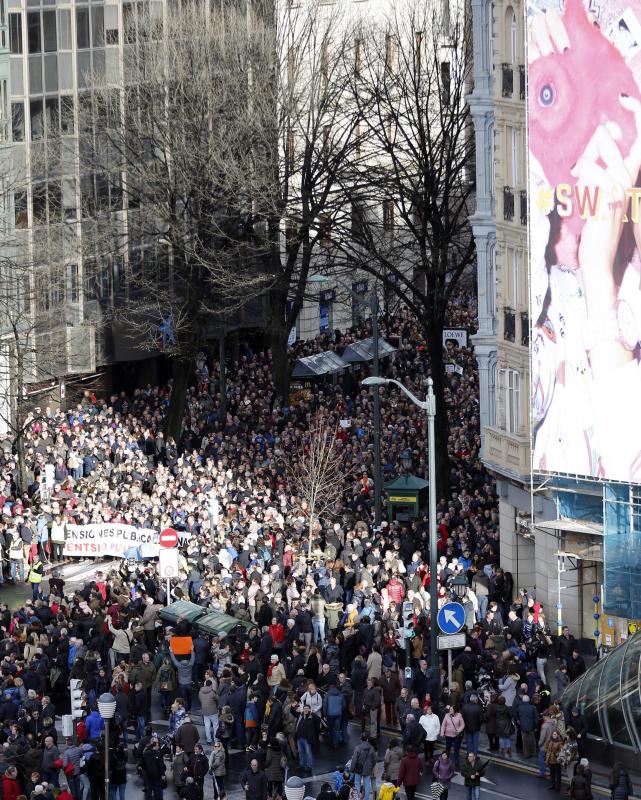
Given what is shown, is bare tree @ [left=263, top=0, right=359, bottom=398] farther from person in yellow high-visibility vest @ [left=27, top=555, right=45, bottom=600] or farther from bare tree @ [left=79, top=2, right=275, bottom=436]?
person in yellow high-visibility vest @ [left=27, top=555, right=45, bottom=600]

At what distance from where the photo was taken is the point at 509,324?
59.4 metres

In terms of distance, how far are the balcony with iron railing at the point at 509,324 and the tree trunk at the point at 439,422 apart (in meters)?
8.43

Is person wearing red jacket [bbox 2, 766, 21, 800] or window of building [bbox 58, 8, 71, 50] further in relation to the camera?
window of building [bbox 58, 8, 71, 50]

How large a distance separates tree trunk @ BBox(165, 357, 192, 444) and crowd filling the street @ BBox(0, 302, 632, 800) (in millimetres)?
4761

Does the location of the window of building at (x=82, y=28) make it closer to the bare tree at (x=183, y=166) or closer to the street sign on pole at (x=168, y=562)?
the bare tree at (x=183, y=166)

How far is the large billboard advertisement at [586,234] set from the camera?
2016 inches

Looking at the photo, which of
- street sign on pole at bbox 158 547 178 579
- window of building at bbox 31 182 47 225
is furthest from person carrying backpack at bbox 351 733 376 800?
window of building at bbox 31 182 47 225

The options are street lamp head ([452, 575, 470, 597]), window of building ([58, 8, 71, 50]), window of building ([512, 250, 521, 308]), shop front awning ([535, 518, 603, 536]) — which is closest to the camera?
street lamp head ([452, 575, 470, 597])

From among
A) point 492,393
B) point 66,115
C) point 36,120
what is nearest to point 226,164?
point 66,115

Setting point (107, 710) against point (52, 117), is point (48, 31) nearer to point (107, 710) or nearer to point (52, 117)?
point (52, 117)

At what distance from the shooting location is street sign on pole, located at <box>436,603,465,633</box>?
45.3 meters

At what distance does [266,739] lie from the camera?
142 ft

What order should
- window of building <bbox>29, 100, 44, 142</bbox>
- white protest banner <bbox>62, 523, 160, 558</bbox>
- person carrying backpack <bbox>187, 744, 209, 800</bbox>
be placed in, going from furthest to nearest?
window of building <bbox>29, 100, 44, 142</bbox> → white protest banner <bbox>62, 523, 160, 558</bbox> → person carrying backpack <bbox>187, 744, 209, 800</bbox>

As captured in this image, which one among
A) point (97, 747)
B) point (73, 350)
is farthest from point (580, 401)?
point (73, 350)
